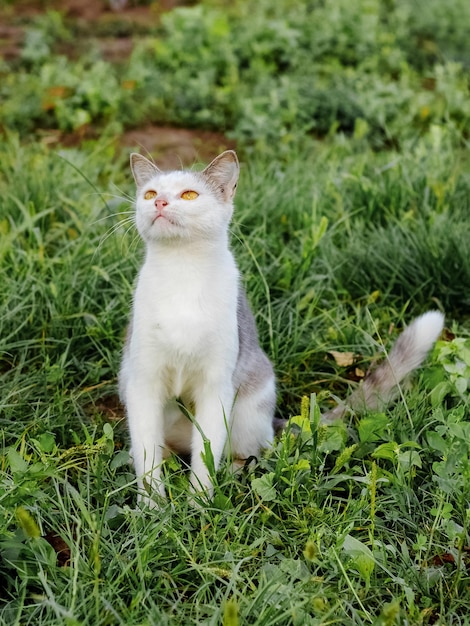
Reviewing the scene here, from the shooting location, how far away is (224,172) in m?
2.50

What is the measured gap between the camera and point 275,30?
614 centimetres

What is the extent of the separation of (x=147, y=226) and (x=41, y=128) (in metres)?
3.29

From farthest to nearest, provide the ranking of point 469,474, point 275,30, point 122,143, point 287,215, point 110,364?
point 275,30 < point 122,143 < point 287,215 < point 110,364 < point 469,474

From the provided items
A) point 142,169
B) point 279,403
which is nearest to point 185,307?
point 142,169

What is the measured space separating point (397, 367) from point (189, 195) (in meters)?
1.01

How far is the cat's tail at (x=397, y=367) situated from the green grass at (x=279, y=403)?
0.22 ft

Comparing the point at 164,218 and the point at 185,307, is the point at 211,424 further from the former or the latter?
the point at 164,218

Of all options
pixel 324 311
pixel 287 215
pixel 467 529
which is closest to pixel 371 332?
pixel 324 311

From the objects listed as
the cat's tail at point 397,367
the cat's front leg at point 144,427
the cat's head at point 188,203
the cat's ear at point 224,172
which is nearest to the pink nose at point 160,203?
the cat's head at point 188,203

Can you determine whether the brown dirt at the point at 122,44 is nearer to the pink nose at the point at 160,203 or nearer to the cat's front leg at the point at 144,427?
the pink nose at the point at 160,203

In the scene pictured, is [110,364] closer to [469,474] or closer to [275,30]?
[469,474]

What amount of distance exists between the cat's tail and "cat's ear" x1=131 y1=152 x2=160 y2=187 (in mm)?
1066

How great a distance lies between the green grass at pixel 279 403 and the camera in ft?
6.73

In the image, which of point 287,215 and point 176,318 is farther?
point 287,215
